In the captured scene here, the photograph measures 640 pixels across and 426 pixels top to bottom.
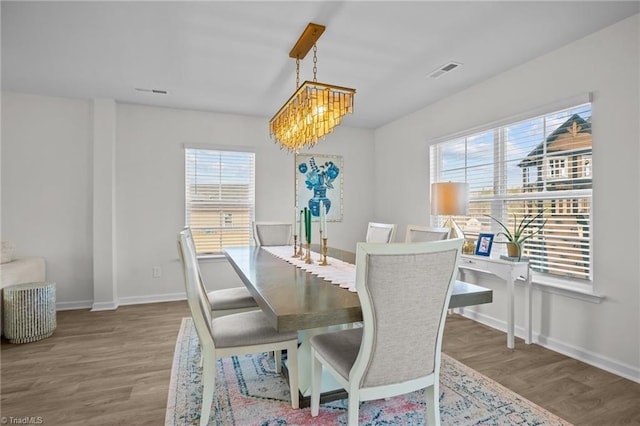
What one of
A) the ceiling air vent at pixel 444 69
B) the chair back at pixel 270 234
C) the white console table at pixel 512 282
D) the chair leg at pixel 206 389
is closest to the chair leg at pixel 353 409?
the chair leg at pixel 206 389

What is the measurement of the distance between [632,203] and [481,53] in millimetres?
1607

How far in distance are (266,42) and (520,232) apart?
270cm

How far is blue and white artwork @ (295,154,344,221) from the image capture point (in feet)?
16.7

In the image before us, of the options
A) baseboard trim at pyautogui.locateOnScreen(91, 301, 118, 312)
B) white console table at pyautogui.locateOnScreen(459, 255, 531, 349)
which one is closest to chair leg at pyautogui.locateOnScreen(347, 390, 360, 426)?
white console table at pyautogui.locateOnScreen(459, 255, 531, 349)

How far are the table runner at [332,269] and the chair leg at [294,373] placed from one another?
1.45ft

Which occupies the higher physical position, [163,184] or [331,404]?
[163,184]

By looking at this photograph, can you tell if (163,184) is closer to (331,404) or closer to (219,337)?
(219,337)

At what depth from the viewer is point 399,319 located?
4.71 feet

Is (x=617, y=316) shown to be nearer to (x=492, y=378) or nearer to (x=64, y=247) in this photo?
(x=492, y=378)

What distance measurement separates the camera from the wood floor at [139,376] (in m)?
1.97

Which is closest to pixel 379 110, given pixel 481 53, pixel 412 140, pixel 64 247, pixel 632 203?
pixel 412 140

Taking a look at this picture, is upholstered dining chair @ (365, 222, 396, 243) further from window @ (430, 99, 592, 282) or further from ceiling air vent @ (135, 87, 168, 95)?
ceiling air vent @ (135, 87, 168, 95)

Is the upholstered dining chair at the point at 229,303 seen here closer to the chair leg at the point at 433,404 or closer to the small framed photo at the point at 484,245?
the chair leg at the point at 433,404

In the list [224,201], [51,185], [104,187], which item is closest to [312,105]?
[224,201]
